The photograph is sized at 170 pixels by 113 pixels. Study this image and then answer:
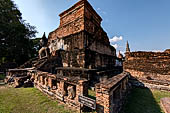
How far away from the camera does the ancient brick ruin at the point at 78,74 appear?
288cm

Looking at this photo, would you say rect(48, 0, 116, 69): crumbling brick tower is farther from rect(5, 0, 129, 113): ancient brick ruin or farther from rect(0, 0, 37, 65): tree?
rect(0, 0, 37, 65): tree

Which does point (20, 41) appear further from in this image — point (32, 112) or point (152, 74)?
point (152, 74)

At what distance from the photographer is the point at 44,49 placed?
40.3 feet

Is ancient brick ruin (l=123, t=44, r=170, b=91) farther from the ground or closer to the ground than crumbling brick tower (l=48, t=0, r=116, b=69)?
closer to the ground

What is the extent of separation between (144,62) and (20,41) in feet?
84.7

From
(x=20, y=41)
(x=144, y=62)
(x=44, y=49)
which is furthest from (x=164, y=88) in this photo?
(x=20, y=41)

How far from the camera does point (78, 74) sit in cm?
695

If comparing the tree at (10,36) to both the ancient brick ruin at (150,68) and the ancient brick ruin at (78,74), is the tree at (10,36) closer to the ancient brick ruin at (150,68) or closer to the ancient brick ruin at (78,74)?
the ancient brick ruin at (78,74)

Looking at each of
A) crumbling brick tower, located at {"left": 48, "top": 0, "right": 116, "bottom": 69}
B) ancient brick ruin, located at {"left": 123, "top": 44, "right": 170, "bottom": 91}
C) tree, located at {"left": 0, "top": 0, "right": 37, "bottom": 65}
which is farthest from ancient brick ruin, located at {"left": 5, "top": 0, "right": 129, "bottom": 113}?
tree, located at {"left": 0, "top": 0, "right": 37, "bottom": 65}

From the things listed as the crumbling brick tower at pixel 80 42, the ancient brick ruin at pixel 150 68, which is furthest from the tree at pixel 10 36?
the ancient brick ruin at pixel 150 68

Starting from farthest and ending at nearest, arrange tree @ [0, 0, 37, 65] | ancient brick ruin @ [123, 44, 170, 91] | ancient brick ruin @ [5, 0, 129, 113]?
1. tree @ [0, 0, 37, 65]
2. ancient brick ruin @ [123, 44, 170, 91]
3. ancient brick ruin @ [5, 0, 129, 113]

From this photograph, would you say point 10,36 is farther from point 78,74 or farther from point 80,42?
point 78,74

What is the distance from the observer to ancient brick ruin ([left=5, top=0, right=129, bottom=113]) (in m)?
2.88

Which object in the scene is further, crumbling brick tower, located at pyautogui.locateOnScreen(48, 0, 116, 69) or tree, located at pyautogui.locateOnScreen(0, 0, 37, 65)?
tree, located at pyautogui.locateOnScreen(0, 0, 37, 65)
